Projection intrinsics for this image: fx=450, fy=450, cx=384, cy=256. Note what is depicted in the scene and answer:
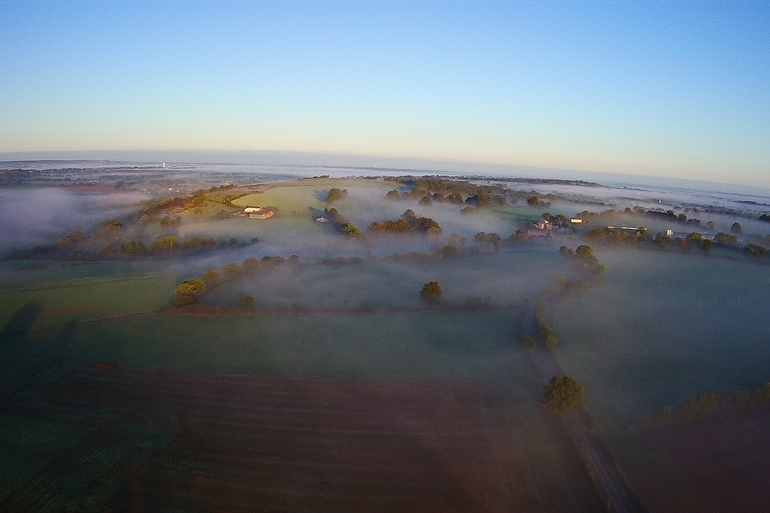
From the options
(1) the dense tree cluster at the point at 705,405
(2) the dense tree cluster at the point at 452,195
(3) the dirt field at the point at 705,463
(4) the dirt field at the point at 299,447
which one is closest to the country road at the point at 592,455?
(4) the dirt field at the point at 299,447

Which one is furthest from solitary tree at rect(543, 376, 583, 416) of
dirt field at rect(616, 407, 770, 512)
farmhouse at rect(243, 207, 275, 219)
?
farmhouse at rect(243, 207, 275, 219)

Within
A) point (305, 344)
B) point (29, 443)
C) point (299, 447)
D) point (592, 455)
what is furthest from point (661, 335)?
point (29, 443)

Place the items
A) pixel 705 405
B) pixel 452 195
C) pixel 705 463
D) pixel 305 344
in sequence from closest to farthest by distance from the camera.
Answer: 1. pixel 705 463
2. pixel 705 405
3. pixel 305 344
4. pixel 452 195

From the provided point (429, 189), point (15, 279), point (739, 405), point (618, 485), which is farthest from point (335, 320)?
point (429, 189)

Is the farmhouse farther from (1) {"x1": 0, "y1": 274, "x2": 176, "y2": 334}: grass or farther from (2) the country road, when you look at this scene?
(2) the country road

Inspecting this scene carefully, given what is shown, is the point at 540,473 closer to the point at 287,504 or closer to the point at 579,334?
the point at 287,504

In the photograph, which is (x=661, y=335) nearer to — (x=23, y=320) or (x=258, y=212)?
(x=23, y=320)
